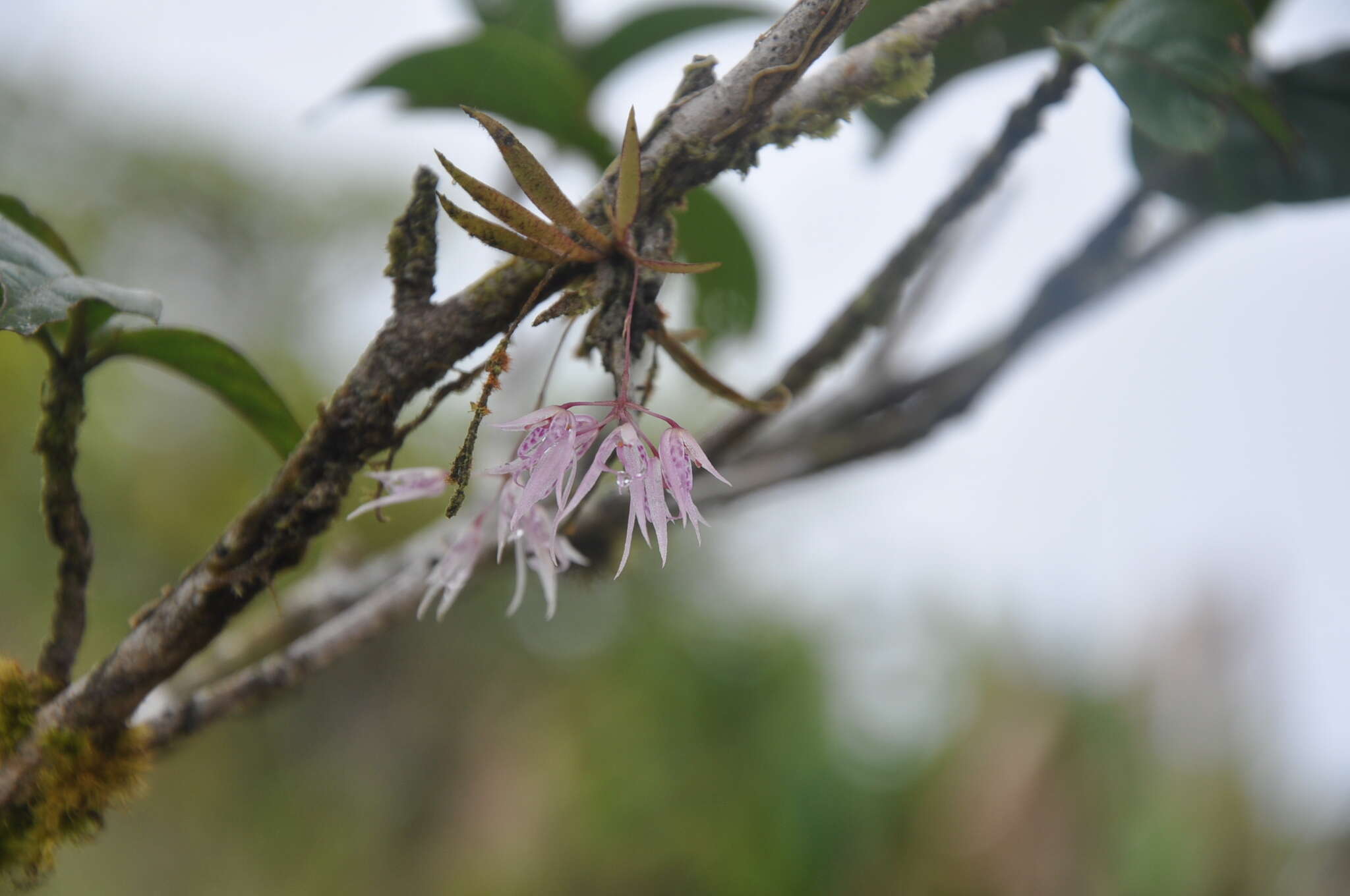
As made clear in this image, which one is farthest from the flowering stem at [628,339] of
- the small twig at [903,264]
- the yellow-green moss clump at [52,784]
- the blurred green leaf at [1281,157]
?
the blurred green leaf at [1281,157]

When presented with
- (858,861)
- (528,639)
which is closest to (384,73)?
(858,861)

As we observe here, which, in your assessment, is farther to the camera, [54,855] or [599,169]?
[599,169]

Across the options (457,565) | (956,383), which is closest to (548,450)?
(457,565)

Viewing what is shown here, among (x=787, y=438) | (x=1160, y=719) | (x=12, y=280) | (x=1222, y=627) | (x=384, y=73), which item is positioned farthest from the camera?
(x=1222, y=627)

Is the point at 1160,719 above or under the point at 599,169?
under

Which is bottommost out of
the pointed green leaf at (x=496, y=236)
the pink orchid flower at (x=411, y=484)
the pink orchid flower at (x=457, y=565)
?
the pink orchid flower at (x=457, y=565)

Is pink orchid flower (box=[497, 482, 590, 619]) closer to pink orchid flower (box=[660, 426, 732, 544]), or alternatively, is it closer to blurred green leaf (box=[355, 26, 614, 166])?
pink orchid flower (box=[660, 426, 732, 544])

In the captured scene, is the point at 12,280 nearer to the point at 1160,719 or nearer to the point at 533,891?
the point at 533,891

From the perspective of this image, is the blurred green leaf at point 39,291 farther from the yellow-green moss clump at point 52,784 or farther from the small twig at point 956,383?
the small twig at point 956,383
